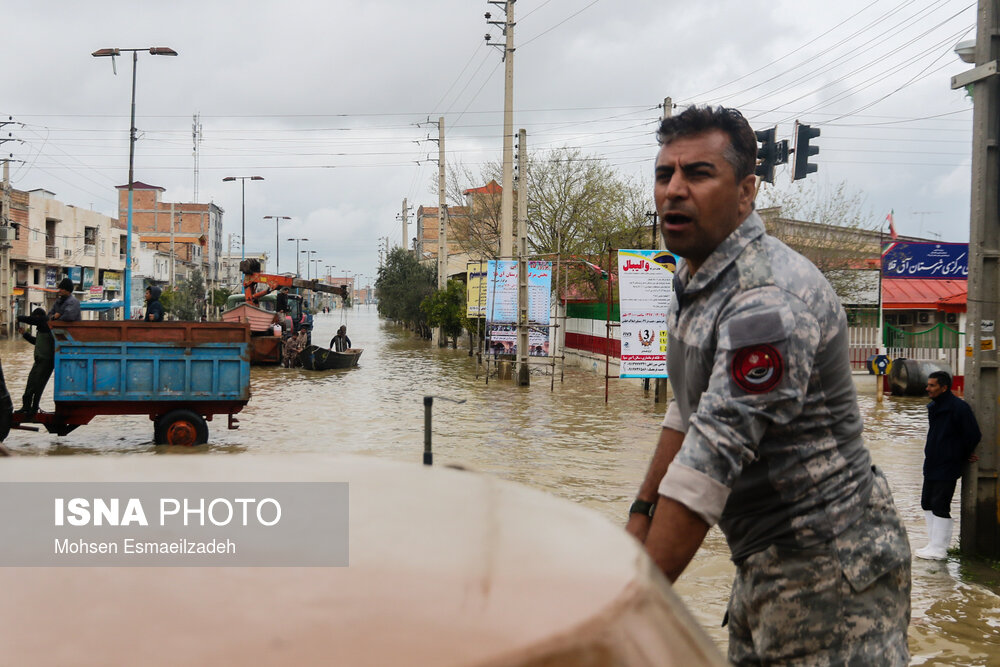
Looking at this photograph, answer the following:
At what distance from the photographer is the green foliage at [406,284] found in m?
50.0

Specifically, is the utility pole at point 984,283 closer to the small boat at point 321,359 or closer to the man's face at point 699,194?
the man's face at point 699,194

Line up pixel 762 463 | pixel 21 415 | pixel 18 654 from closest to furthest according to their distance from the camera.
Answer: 1. pixel 18 654
2. pixel 762 463
3. pixel 21 415

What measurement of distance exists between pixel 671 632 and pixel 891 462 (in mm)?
11393

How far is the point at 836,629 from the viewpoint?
1.84 m

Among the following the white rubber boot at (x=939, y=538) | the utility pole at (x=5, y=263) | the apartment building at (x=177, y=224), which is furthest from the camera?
the apartment building at (x=177, y=224)

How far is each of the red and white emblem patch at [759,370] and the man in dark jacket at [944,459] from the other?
574 cm

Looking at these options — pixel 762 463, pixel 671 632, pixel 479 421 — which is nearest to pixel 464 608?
pixel 671 632

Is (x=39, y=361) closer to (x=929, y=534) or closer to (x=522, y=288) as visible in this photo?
(x=929, y=534)

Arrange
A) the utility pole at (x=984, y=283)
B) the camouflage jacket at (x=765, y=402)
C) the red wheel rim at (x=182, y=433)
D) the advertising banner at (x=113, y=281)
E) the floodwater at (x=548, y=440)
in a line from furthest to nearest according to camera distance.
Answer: the advertising banner at (x=113, y=281) < the red wheel rim at (x=182, y=433) < the utility pole at (x=984, y=283) < the floodwater at (x=548, y=440) < the camouflage jacket at (x=765, y=402)

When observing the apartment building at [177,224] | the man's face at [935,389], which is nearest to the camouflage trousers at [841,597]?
the man's face at [935,389]

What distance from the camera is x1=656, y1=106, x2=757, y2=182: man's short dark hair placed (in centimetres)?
192

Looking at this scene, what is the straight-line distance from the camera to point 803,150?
1307 cm

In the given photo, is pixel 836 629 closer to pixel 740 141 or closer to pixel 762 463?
pixel 762 463

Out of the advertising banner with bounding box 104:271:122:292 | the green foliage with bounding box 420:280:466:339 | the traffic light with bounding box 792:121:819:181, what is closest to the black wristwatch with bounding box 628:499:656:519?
the traffic light with bounding box 792:121:819:181
